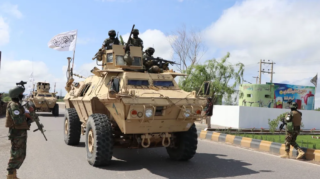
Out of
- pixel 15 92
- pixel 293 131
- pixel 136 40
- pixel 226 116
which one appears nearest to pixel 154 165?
pixel 15 92

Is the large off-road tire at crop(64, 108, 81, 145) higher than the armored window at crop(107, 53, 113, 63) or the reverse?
the reverse

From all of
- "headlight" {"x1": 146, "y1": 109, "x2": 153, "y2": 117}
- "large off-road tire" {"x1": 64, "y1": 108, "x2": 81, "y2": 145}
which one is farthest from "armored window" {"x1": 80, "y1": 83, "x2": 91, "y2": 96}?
"headlight" {"x1": 146, "y1": 109, "x2": 153, "y2": 117}

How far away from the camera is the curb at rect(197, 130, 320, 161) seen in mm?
7512

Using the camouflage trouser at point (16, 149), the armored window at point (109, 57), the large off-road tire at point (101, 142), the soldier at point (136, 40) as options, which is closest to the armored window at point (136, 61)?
the armored window at point (109, 57)

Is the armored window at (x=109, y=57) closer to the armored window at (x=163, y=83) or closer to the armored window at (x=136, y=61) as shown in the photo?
the armored window at (x=136, y=61)

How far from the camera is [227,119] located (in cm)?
1812

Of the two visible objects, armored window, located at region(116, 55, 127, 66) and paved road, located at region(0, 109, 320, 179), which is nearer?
paved road, located at region(0, 109, 320, 179)

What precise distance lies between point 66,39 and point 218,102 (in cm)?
1403

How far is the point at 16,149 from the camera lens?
15.8ft

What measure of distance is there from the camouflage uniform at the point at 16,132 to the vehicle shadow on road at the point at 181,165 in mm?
1752

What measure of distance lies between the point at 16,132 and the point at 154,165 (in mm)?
2813

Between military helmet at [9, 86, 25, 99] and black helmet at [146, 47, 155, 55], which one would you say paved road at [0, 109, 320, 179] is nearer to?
military helmet at [9, 86, 25, 99]

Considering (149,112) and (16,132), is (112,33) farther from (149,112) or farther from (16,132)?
(16,132)

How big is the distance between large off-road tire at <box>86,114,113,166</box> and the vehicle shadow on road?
0.82ft
